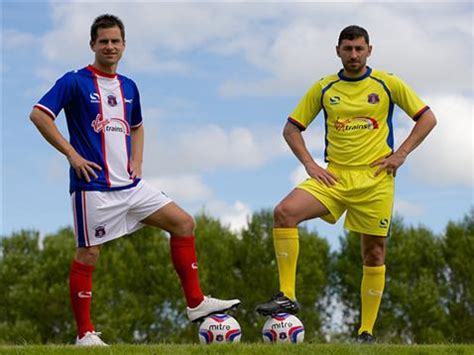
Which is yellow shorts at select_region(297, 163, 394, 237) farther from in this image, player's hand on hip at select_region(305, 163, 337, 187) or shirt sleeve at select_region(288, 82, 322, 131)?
shirt sleeve at select_region(288, 82, 322, 131)

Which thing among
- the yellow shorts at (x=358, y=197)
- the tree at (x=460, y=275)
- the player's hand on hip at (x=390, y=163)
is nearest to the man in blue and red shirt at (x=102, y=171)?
the yellow shorts at (x=358, y=197)

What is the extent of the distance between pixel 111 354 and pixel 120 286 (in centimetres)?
3111

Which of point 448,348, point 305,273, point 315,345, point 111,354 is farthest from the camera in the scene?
point 305,273

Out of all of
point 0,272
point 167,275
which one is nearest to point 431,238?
point 167,275

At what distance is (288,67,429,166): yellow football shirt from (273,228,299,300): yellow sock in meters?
1.12

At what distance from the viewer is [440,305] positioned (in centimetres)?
3812

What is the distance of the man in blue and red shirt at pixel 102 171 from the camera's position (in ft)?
29.4

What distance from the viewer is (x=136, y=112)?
31.9ft

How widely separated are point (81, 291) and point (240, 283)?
96.9 ft

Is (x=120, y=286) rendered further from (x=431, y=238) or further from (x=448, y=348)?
(x=448, y=348)

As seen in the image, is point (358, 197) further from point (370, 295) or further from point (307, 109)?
point (370, 295)

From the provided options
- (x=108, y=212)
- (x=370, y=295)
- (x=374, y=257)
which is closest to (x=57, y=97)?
(x=108, y=212)

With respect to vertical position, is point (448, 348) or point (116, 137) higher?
point (116, 137)

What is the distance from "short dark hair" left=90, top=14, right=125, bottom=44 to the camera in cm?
916
